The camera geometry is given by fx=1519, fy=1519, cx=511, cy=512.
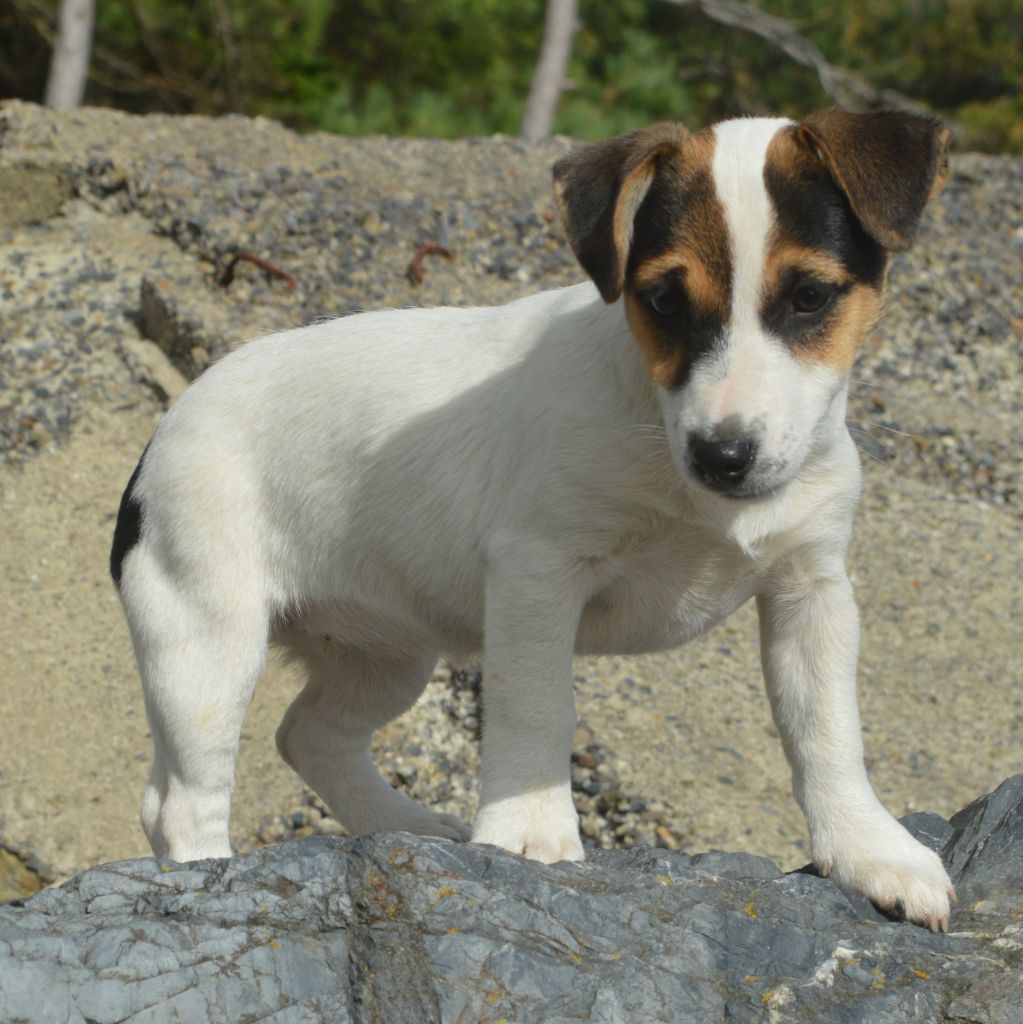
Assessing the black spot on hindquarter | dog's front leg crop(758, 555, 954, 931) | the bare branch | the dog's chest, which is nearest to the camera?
dog's front leg crop(758, 555, 954, 931)

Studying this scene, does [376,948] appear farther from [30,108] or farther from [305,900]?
[30,108]

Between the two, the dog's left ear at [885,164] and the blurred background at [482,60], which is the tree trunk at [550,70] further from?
the dog's left ear at [885,164]

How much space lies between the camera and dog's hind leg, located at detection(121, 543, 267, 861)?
491 cm

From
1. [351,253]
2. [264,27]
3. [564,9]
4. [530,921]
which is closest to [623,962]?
[530,921]

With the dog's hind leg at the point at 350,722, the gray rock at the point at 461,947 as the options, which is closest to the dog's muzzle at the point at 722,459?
the gray rock at the point at 461,947

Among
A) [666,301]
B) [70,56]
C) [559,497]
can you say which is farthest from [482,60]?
[666,301]

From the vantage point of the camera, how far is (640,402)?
14.3 feet

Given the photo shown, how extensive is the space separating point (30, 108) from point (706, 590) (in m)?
8.63

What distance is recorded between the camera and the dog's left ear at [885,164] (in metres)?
4.00

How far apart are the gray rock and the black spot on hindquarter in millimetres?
1526

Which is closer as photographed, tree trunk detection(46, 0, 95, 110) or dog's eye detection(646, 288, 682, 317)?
dog's eye detection(646, 288, 682, 317)

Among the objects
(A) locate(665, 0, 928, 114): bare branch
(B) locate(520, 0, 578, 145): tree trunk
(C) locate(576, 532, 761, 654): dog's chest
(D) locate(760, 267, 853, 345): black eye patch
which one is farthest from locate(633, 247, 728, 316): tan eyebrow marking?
(A) locate(665, 0, 928, 114): bare branch

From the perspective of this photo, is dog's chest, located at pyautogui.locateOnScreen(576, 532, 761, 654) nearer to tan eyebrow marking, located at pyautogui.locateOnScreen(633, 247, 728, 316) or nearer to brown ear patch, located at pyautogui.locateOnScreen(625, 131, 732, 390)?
brown ear patch, located at pyautogui.locateOnScreen(625, 131, 732, 390)

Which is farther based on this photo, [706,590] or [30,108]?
[30,108]
